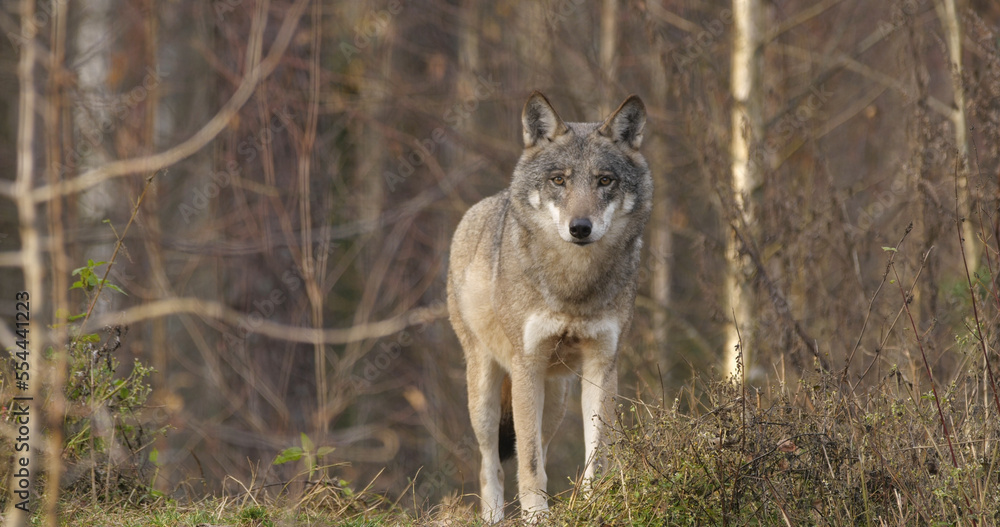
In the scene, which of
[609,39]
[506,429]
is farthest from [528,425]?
[609,39]

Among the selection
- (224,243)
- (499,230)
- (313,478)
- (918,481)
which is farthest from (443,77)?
(918,481)

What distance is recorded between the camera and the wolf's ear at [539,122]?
18.8ft

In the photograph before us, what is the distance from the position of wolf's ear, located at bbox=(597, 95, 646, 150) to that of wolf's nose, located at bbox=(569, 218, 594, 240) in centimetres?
82

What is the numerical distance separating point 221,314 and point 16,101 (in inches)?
279

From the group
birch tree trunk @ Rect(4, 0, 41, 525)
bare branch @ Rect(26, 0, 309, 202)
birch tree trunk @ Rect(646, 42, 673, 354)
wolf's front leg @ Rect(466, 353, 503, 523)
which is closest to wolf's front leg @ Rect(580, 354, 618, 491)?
wolf's front leg @ Rect(466, 353, 503, 523)

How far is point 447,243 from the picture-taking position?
49.4ft

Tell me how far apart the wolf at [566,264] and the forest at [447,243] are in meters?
0.46

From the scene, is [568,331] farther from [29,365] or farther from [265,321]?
[265,321]

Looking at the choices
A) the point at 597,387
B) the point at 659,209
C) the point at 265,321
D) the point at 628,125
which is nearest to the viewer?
the point at 597,387

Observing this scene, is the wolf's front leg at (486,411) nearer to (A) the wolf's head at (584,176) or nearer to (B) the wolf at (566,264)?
(B) the wolf at (566,264)

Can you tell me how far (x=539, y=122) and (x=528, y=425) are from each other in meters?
1.80

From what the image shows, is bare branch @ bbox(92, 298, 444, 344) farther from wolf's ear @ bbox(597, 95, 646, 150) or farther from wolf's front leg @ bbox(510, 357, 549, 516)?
wolf's ear @ bbox(597, 95, 646, 150)

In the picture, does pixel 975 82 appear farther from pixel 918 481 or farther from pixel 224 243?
pixel 224 243

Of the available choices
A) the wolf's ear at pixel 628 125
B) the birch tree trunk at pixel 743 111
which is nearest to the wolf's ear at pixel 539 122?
the wolf's ear at pixel 628 125
